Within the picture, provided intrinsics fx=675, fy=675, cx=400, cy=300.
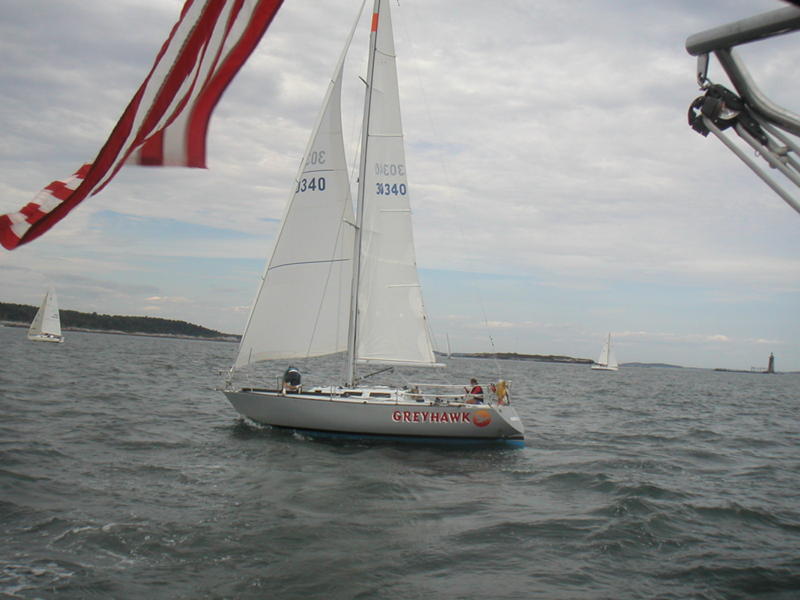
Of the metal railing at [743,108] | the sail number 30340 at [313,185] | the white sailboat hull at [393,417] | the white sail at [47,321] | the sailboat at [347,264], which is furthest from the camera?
the white sail at [47,321]

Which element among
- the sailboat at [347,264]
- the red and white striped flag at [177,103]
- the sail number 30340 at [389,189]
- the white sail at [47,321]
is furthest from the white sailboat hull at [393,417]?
the white sail at [47,321]

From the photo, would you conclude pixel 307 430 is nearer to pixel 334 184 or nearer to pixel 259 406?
pixel 259 406

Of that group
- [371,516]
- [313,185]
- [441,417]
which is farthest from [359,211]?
[371,516]

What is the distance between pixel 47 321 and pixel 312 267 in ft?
213

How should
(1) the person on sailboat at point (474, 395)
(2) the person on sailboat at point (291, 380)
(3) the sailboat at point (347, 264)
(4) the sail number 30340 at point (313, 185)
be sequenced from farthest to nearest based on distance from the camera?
(4) the sail number 30340 at point (313, 185) → (3) the sailboat at point (347, 264) → (2) the person on sailboat at point (291, 380) → (1) the person on sailboat at point (474, 395)

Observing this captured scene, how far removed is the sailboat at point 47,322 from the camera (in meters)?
72.3

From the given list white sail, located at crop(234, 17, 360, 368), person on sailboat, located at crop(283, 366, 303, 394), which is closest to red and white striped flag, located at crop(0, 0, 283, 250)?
person on sailboat, located at crop(283, 366, 303, 394)

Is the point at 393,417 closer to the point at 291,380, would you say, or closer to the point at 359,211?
the point at 291,380

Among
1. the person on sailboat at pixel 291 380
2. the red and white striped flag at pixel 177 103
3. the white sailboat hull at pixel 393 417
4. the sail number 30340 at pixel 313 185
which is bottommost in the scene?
the white sailboat hull at pixel 393 417

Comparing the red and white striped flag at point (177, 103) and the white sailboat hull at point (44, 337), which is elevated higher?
the red and white striped flag at point (177, 103)

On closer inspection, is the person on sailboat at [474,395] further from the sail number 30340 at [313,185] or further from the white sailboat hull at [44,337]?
the white sailboat hull at [44,337]

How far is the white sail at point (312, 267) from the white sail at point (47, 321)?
62.5 metres

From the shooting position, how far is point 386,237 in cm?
1941

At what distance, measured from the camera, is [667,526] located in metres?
11.2
